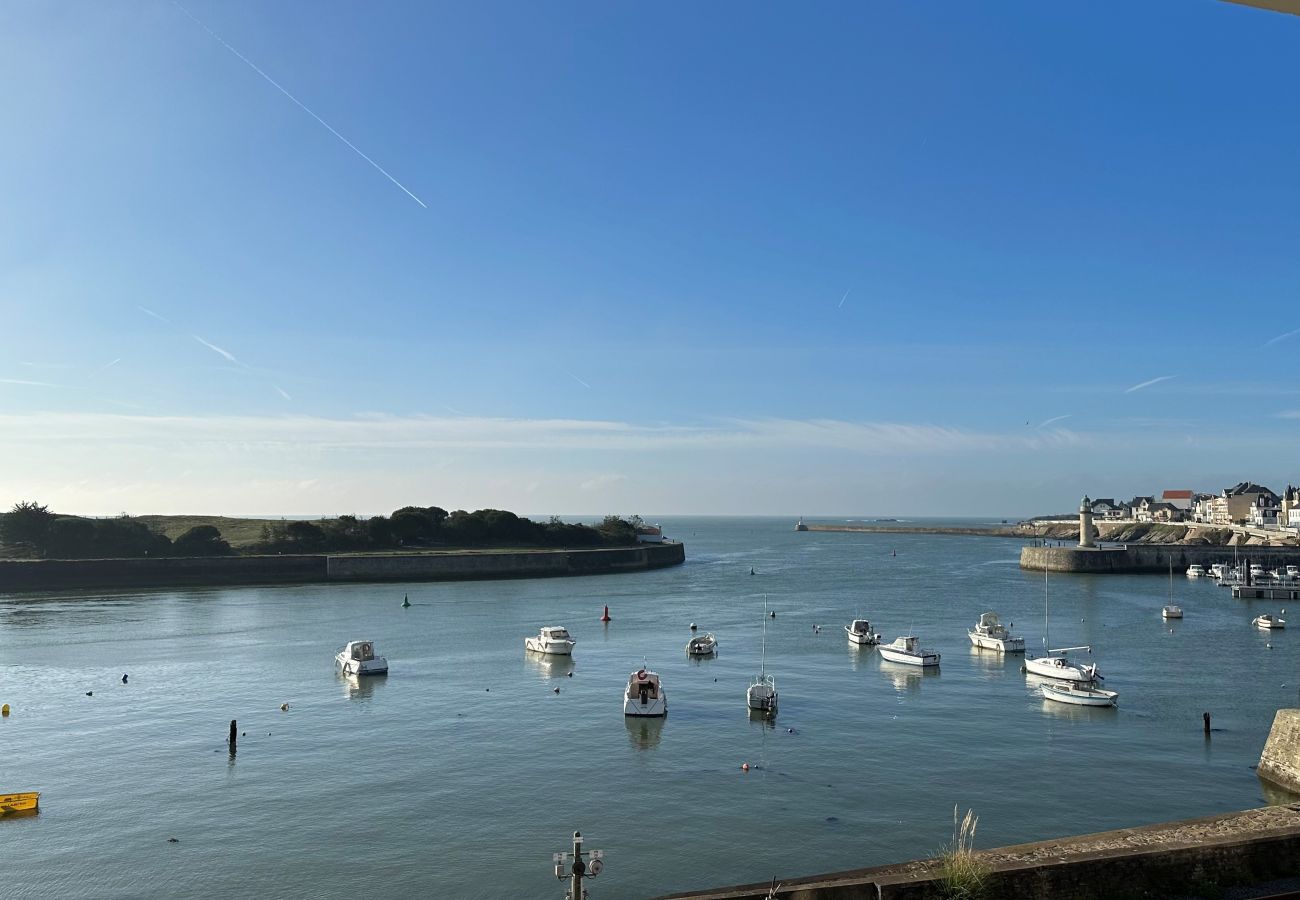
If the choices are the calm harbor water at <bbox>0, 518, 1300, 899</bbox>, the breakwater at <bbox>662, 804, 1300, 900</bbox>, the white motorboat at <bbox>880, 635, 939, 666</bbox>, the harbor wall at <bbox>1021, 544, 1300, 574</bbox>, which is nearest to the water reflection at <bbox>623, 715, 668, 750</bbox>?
the calm harbor water at <bbox>0, 518, 1300, 899</bbox>

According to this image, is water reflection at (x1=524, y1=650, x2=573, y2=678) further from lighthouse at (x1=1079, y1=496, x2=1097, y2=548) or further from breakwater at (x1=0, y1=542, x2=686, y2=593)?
lighthouse at (x1=1079, y1=496, x2=1097, y2=548)

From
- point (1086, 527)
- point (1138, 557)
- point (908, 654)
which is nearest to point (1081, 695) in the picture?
point (908, 654)

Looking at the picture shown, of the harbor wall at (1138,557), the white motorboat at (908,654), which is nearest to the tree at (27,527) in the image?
the white motorboat at (908,654)

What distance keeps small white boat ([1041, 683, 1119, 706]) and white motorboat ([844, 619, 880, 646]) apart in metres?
16.2

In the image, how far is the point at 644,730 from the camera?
3450 cm

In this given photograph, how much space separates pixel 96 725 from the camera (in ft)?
117

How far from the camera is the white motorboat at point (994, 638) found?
52781mm

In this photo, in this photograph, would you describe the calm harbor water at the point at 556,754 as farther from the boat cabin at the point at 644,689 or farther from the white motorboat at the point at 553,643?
the boat cabin at the point at 644,689

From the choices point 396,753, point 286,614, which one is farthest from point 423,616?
point 396,753

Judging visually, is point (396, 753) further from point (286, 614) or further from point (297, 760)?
point (286, 614)

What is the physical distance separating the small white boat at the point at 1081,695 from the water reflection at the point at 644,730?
18505 millimetres

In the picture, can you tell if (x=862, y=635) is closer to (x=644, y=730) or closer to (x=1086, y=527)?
(x=644, y=730)

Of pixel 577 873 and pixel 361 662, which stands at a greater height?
pixel 577 873

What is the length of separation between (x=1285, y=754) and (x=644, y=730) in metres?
21.3
